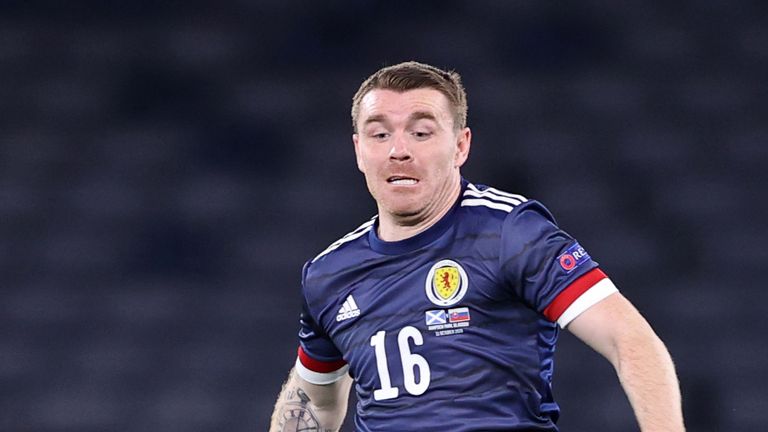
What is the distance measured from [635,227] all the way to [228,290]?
1531 mm

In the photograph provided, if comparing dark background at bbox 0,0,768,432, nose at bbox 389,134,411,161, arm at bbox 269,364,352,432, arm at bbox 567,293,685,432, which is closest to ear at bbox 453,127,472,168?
nose at bbox 389,134,411,161

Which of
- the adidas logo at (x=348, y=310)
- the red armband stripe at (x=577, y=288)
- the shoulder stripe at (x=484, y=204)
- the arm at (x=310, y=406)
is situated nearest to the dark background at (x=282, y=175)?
the arm at (x=310, y=406)

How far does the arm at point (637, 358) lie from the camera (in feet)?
5.56

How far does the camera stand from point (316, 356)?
7.59 ft

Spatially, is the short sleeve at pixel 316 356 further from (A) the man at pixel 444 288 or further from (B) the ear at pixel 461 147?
(B) the ear at pixel 461 147

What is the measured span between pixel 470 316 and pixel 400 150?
1.00 ft

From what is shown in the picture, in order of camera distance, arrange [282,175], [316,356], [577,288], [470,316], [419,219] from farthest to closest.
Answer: [282,175]
[316,356]
[419,219]
[470,316]
[577,288]

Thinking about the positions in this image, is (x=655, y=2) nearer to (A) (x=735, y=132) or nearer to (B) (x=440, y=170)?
(A) (x=735, y=132)

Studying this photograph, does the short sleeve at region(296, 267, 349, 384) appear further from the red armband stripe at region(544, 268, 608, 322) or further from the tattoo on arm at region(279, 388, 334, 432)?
the red armband stripe at region(544, 268, 608, 322)

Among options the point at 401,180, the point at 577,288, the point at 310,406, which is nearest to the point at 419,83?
the point at 401,180

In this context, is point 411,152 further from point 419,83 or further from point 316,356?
point 316,356

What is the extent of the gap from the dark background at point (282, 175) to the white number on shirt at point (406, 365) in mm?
2186

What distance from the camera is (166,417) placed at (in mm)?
4188

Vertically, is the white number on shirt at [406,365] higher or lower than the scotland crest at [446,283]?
lower
